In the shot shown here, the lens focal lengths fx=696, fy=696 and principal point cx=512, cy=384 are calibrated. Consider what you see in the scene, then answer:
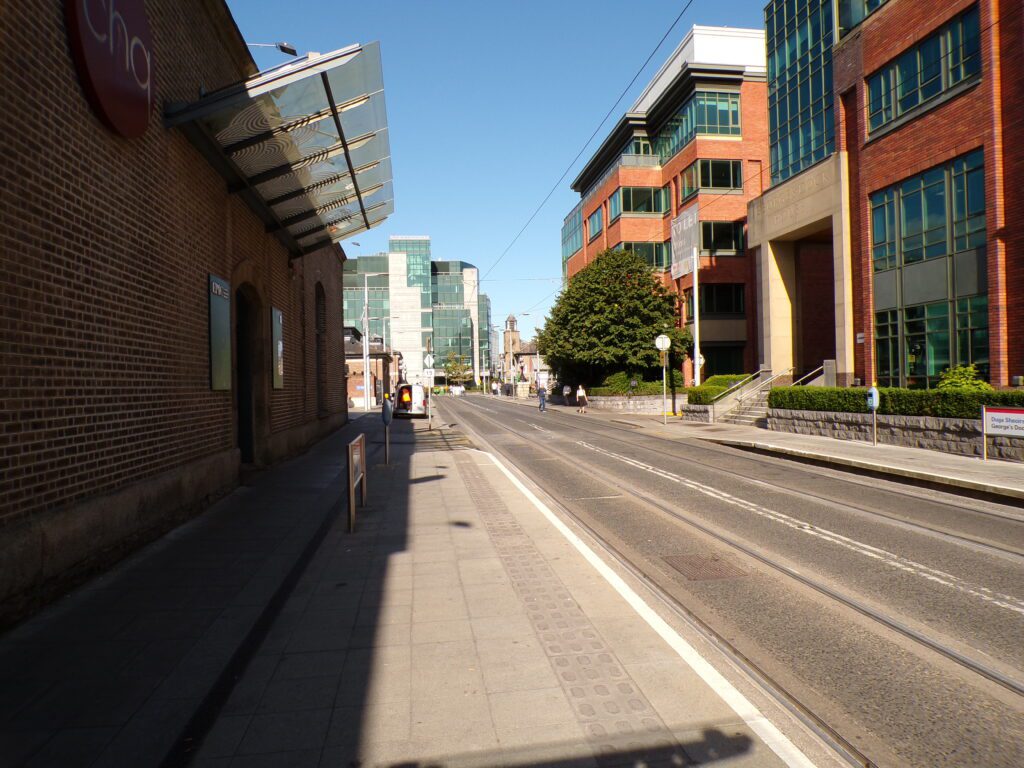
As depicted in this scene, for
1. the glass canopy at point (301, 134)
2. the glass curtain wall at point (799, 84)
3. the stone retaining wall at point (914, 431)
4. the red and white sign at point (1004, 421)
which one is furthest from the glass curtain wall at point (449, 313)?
the red and white sign at point (1004, 421)

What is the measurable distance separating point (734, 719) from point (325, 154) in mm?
10928

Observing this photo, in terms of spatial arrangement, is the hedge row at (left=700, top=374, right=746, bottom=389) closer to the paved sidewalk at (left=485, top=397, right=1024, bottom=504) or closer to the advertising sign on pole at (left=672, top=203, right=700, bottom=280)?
the advertising sign on pole at (left=672, top=203, right=700, bottom=280)

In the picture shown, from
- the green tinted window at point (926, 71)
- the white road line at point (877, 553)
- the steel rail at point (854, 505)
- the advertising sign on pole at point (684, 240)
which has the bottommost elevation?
the steel rail at point (854, 505)

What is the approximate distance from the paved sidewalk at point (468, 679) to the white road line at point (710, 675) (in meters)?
0.06

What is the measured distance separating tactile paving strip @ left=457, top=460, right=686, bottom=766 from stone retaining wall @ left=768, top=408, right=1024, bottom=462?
1140cm

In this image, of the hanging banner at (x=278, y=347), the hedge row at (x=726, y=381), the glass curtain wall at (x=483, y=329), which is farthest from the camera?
the glass curtain wall at (x=483, y=329)

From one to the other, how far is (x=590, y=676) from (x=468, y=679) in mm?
730

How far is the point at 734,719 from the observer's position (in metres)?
3.62

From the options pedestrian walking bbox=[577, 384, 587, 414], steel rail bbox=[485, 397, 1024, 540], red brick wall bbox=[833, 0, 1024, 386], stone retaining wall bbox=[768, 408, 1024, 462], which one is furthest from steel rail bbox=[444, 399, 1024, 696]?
pedestrian walking bbox=[577, 384, 587, 414]

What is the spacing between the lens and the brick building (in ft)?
17.8

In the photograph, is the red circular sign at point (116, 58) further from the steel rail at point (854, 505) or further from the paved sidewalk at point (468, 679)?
the steel rail at point (854, 505)

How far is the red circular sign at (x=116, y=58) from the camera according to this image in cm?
620

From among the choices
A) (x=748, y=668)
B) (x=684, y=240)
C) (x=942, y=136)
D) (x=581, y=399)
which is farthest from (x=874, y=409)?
(x=581, y=399)

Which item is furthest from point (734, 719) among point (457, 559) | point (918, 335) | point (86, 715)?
point (918, 335)
